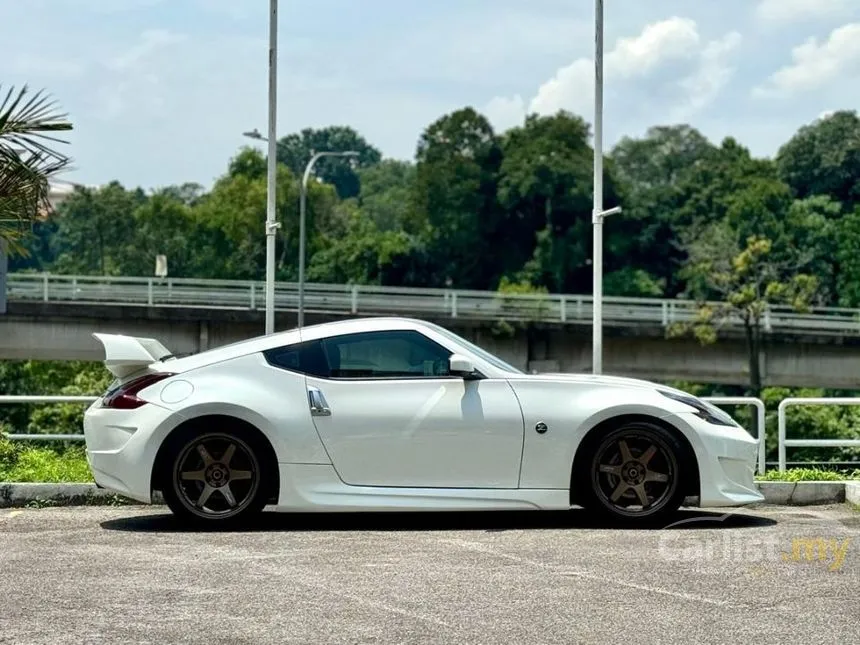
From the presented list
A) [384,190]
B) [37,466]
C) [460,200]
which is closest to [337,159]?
[384,190]

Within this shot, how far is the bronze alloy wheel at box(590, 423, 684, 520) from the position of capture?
28.9ft

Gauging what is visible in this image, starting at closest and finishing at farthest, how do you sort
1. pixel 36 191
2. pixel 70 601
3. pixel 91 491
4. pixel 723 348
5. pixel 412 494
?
pixel 70 601
pixel 412 494
pixel 91 491
pixel 36 191
pixel 723 348

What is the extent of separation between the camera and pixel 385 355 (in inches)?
360

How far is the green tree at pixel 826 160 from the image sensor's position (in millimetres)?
92500

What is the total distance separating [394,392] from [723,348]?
4237cm

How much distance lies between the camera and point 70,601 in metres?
6.18

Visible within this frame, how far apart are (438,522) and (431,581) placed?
2.50 metres

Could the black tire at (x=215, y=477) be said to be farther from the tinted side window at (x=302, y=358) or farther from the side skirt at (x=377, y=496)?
the tinted side window at (x=302, y=358)

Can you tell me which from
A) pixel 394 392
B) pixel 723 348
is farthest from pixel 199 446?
pixel 723 348

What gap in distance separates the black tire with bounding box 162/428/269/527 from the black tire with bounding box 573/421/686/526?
6.65ft

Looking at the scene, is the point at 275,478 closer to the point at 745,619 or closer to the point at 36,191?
the point at 745,619

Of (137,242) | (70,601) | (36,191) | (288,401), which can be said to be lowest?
(70,601)

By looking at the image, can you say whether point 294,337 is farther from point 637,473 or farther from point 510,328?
point 510,328

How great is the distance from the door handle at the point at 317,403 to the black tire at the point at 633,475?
162 centimetres
